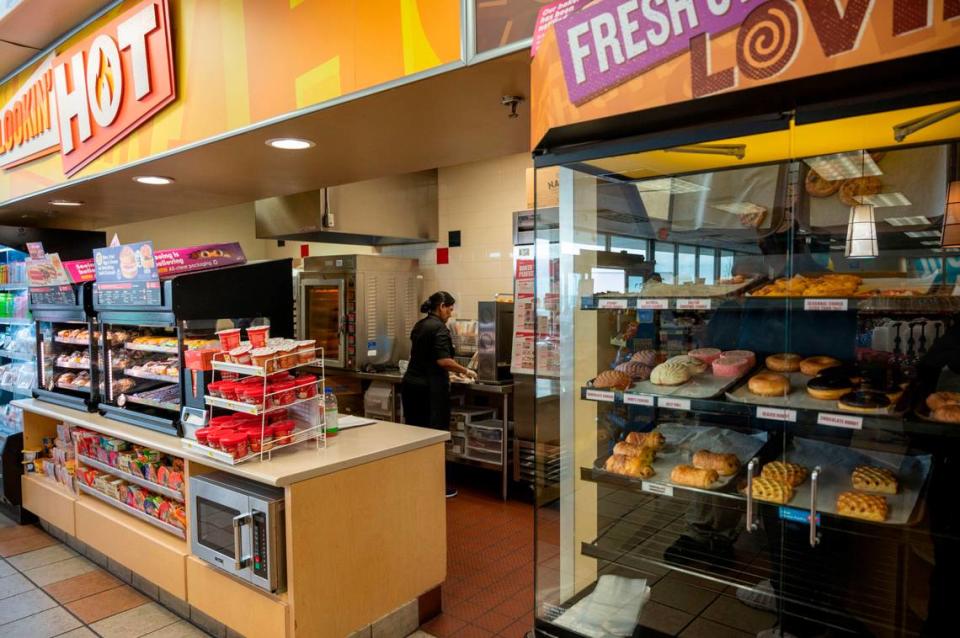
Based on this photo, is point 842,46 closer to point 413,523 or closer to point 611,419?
point 611,419

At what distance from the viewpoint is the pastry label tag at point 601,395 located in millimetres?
1897

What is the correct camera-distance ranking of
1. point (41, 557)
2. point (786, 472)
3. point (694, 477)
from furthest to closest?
point (41, 557), point (694, 477), point (786, 472)

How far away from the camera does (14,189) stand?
191 inches

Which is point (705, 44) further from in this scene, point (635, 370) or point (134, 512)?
point (134, 512)

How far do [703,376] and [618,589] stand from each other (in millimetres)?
838

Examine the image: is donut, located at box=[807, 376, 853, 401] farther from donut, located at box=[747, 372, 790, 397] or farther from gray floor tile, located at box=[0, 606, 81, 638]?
gray floor tile, located at box=[0, 606, 81, 638]

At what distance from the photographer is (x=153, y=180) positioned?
412 centimetres

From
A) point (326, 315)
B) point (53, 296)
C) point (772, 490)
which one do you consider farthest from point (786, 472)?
point (326, 315)

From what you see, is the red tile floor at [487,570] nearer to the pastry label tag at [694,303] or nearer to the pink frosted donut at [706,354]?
the pink frosted donut at [706,354]

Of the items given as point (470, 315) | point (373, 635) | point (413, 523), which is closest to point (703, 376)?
point (413, 523)

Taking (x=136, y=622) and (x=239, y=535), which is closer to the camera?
(x=239, y=535)

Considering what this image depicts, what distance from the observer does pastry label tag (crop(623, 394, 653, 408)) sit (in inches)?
70.4

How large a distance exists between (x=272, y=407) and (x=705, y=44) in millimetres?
2228

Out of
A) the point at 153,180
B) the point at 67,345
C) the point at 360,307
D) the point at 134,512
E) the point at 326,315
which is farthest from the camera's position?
the point at 326,315
